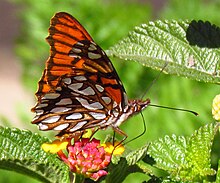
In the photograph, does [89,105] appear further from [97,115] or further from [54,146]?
[54,146]

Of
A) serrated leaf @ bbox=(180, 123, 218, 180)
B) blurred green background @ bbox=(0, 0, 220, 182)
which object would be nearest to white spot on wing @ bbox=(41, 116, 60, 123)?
serrated leaf @ bbox=(180, 123, 218, 180)

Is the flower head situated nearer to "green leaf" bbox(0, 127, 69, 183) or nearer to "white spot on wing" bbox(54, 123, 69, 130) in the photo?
"green leaf" bbox(0, 127, 69, 183)

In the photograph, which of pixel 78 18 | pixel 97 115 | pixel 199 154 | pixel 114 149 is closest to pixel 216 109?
pixel 199 154

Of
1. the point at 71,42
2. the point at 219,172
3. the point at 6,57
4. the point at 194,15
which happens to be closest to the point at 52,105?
the point at 71,42

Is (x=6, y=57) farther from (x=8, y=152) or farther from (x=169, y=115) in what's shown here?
(x=8, y=152)

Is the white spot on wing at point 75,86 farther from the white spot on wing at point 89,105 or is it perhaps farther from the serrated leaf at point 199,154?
the serrated leaf at point 199,154

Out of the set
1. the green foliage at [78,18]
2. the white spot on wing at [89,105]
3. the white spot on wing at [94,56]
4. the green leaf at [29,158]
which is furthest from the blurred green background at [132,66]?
the green leaf at [29,158]
